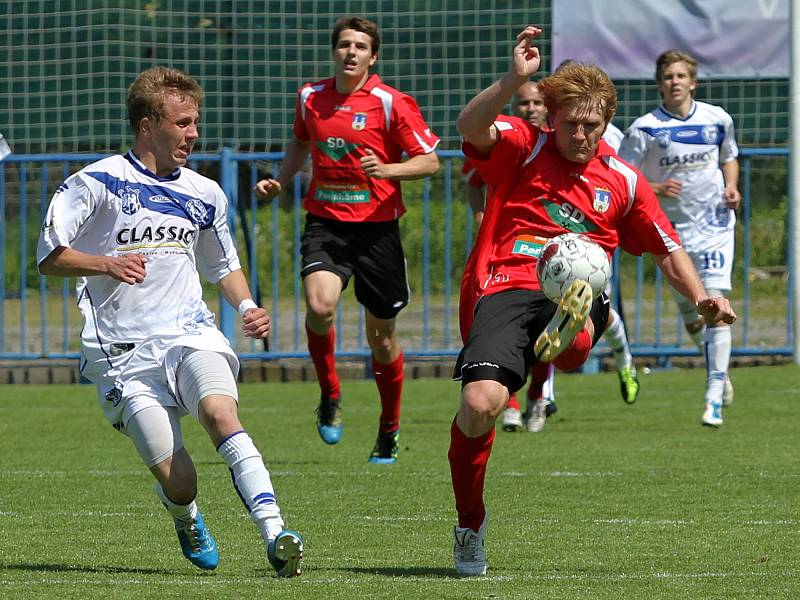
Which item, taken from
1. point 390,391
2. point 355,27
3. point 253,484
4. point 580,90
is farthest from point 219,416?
point 355,27

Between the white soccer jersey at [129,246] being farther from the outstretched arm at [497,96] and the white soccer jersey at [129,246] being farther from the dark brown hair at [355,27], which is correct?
the dark brown hair at [355,27]

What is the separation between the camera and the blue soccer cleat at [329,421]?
868 centimetres

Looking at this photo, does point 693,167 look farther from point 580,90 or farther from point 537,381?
point 580,90

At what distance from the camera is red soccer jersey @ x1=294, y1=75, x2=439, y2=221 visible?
8.55m

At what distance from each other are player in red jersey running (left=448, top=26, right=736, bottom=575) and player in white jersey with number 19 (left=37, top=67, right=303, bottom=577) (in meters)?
0.66

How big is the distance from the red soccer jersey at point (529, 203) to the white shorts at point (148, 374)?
0.92 m

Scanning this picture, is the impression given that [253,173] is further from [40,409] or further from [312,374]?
[40,409]

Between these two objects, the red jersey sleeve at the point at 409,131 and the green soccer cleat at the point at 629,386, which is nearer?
the red jersey sleeve at the point at 409,131

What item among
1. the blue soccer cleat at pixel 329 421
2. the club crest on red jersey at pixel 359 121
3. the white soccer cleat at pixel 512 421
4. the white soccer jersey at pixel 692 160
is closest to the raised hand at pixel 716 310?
the club crest on red jersey at pixel 359 121

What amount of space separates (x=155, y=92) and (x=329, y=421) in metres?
3.49

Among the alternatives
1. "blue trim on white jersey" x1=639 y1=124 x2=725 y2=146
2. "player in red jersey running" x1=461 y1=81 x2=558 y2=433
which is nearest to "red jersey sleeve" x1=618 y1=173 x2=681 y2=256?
"player in red jersey running" x1=461 y1=81 x2=558 y2=433

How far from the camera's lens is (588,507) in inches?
266

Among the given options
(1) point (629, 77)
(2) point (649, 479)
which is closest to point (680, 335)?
(1) point (629, 77)

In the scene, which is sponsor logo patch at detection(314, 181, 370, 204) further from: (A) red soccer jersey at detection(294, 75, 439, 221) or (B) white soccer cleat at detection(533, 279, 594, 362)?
(B) white soccer cleat at detection(533, 279, 594, 362)
